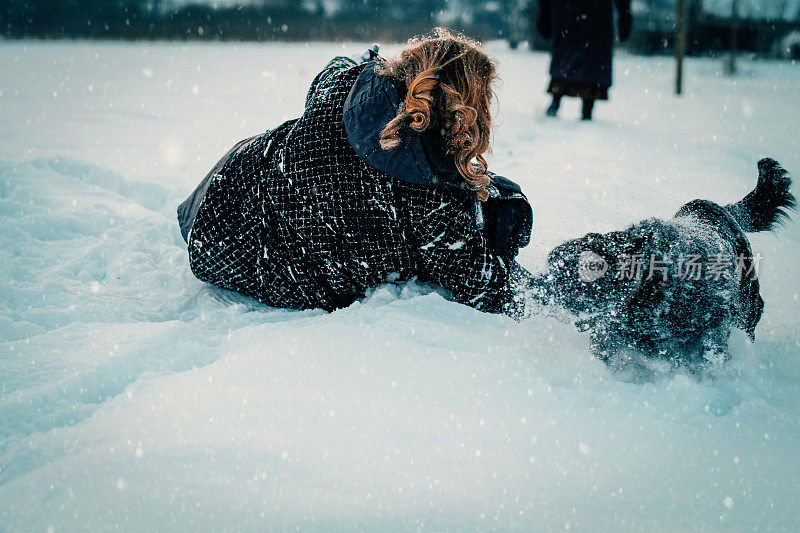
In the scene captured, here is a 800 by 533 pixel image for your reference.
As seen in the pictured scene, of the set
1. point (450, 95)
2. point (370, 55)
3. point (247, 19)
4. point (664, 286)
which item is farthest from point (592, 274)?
point (247, 19)

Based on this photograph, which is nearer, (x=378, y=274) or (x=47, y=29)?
(x=378, y=274)

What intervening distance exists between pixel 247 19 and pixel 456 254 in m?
11.9

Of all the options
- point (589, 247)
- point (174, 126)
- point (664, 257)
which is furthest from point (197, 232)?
point (174, 126)

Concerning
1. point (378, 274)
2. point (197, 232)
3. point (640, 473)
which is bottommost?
point (640, 473)

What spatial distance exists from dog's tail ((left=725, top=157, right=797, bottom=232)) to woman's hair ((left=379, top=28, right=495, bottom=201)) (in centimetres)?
107

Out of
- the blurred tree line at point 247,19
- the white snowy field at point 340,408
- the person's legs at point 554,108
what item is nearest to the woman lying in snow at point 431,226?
the white snowy field at point 340,408

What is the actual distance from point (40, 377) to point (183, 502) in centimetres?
71

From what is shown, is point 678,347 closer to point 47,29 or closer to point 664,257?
point 664,257

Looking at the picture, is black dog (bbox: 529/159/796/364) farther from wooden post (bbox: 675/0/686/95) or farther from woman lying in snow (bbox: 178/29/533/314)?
wooden post (bbox: 675/0/686/95)

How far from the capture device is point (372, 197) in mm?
1672

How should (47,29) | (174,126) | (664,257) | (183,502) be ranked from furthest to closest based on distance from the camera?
(47,29), (174,126), (664,257), (183,502)

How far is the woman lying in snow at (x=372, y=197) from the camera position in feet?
4.86

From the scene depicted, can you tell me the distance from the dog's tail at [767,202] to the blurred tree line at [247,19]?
1087 centimetres

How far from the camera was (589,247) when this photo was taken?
1.59m
